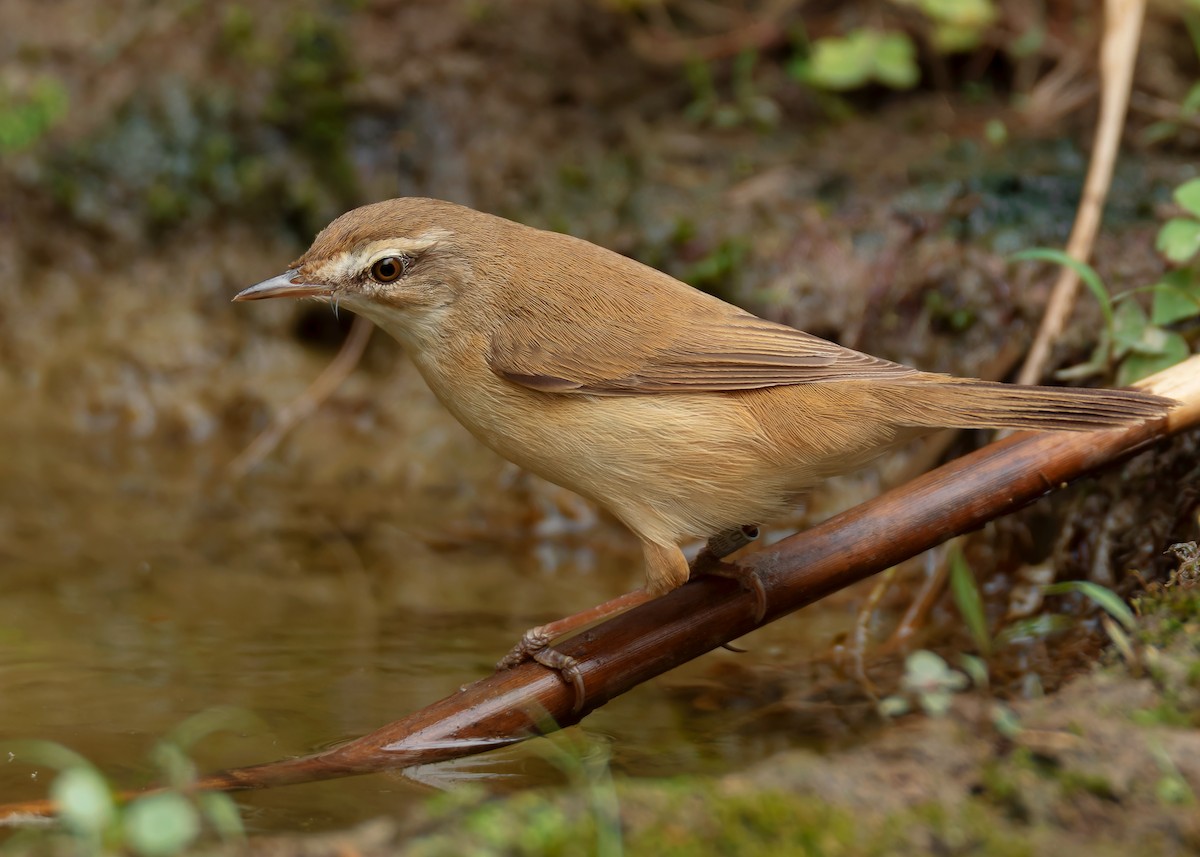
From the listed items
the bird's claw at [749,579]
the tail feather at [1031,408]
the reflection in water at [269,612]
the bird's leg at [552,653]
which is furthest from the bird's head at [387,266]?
the tail feather at [1031,408]

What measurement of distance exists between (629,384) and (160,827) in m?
2.12

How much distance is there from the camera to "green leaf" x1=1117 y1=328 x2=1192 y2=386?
4457 mm

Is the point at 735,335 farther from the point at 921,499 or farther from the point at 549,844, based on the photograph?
the point at 549,844

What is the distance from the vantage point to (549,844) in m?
2.41

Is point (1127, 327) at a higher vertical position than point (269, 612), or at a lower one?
higher

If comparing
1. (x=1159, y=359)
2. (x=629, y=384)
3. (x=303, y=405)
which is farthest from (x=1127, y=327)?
(x=303, y=405)

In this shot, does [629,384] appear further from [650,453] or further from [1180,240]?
[1180,240]

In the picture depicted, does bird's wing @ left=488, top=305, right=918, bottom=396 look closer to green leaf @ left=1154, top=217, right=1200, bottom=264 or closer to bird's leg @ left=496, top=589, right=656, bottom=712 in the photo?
bird's leg @ left=496, top=589, right=656, bottom=712

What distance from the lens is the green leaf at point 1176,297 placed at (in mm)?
4484

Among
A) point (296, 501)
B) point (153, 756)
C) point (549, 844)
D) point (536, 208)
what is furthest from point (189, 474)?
point (549, 844)

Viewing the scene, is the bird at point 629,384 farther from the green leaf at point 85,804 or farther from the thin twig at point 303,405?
the thin twig at point 303,405

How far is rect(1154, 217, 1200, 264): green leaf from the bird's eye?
2743 mm

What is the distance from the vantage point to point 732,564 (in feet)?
12.7

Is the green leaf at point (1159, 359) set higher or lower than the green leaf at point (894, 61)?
lower
